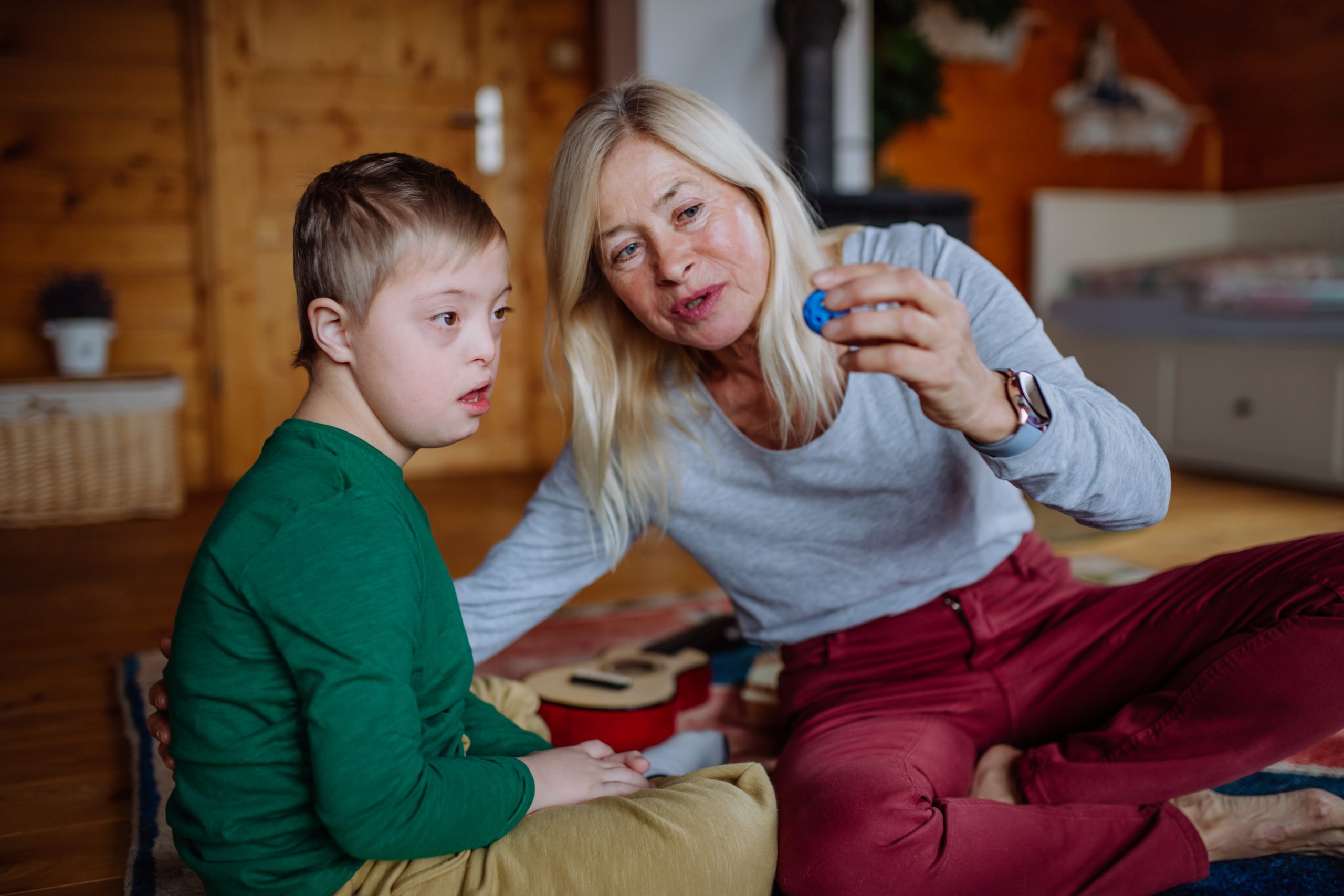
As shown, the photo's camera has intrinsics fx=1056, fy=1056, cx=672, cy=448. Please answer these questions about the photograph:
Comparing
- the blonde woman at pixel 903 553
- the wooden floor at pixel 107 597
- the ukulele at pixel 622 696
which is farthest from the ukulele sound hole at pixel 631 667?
the wooden floor at pixel 107 597

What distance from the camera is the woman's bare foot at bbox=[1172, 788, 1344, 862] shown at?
3.35 ft

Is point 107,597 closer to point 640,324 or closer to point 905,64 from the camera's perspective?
point 640,324

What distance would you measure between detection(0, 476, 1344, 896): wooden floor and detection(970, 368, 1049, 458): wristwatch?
991 mm

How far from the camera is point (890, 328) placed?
2.54 ft

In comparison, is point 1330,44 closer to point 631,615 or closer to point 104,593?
point 631,615

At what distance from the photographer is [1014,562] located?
47.8 inches

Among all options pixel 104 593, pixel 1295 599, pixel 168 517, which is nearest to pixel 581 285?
pixel 1295 599

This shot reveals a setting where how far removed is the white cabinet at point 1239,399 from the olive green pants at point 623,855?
266 cm

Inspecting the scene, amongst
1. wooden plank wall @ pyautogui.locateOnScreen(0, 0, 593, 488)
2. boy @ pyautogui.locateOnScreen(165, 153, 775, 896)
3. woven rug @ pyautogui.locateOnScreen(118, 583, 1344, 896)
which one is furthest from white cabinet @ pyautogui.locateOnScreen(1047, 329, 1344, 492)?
boy @ pyautogui.locateOnScreen(165, 153, 775, 896)

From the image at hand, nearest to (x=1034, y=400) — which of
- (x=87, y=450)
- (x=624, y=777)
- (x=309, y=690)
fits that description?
(x=624, y=777)

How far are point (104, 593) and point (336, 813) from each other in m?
1.90

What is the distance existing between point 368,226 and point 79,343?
2.82m

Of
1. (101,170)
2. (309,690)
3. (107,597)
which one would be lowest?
(107,597)

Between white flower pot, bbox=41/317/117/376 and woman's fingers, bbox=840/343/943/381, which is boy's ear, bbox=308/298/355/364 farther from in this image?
white flower pot, bbox=41/317/117/376
